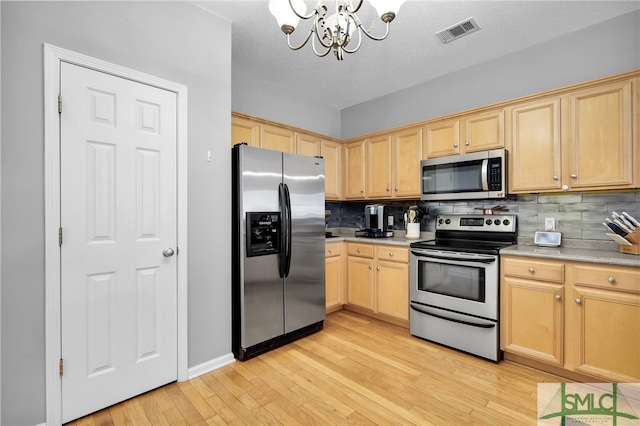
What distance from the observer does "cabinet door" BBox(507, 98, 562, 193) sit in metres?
2.49

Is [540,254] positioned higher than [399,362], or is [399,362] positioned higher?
[540,254]

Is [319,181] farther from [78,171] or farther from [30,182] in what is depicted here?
[30,182]

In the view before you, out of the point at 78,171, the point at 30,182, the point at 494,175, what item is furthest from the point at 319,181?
the point at 30,182

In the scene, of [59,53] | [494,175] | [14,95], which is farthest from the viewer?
[494,175]

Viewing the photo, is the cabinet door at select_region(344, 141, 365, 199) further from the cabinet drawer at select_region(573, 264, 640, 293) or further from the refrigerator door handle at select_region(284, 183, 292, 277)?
the cabinet drawer at select_region(573, 264, 640, 293)

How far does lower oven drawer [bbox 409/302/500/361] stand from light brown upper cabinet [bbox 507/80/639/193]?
4.08 ft

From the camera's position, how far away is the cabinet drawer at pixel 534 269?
218cm

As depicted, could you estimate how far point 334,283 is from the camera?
3.55m

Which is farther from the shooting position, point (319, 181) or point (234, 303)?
point (319, 181)

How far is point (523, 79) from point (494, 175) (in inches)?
40.1

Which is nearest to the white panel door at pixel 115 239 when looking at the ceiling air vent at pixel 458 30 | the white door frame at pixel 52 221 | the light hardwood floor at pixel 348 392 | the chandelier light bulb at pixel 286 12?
the white door frame at pixel 52 221

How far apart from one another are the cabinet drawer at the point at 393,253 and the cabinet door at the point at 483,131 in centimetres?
121

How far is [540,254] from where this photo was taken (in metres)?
2.25

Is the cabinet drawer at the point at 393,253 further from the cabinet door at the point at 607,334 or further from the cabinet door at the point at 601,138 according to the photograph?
the cabinet door at the point at 601,138
